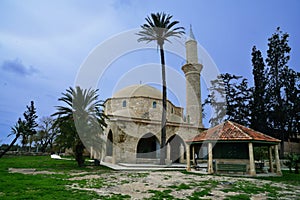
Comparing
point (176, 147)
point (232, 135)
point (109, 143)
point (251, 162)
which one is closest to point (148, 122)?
point (109, 143)

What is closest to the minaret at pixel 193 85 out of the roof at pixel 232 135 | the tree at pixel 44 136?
the roof at pixel 232 135

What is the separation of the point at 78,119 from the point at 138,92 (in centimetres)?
1196

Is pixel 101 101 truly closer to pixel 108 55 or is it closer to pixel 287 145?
pixel 108 55

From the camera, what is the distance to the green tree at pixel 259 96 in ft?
88.0

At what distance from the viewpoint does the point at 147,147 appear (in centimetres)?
2419

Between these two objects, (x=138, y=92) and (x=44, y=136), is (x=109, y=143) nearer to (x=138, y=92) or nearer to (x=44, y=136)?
(x=138, y=92)

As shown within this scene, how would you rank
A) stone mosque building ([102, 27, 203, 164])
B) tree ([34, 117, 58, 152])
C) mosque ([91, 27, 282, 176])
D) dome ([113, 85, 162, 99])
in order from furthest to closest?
tree ([34, 117, 58, 152]) → dome ([113, 85, 162, 99]) → stone mosque building ([102, 27, 203, 164]) → mosque ([91, 27, 282, 176])

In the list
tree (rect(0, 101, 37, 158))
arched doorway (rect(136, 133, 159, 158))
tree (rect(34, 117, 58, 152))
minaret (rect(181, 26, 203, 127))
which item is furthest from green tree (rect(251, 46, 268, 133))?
tree (rect(34, 117, 58, 152))

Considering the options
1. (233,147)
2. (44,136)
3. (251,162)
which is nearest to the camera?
(251,162)

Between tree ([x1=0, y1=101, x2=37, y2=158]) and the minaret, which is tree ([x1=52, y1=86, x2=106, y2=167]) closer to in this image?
tree ([x1=0, y1=101, x2=37, y2=158])

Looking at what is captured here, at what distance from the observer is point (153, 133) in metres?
21.5

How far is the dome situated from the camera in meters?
26.6

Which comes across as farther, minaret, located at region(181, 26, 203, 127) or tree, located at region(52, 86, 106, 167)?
minaret, located at region(181, 26, 203, 127)

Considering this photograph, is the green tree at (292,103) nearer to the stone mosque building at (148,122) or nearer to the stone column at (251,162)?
the stone mosque building at (148,122)
